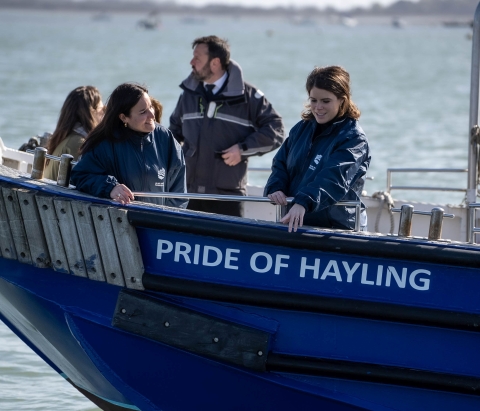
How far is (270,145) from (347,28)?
182267 millimetres

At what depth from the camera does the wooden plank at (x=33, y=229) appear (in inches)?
183

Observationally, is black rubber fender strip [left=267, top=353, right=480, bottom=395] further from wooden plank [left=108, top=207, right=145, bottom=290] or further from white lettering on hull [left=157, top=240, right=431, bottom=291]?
wooden plank [left=108, top=207, right=145, bottom=290]

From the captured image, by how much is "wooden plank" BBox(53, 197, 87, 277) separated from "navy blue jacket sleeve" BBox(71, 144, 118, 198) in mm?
139

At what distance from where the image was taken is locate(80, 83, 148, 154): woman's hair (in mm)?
4797

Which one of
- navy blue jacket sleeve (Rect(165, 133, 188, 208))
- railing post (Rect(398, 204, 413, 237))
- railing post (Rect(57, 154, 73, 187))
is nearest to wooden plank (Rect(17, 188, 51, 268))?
railing post (Rect(57, 154, 73, 187))

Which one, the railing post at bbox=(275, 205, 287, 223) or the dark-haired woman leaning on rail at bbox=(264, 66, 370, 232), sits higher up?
the dark-haired woman leaning on rail at bbox=(264, 66, 370, 232)

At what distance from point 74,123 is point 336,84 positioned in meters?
2.07

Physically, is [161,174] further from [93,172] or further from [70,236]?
[70,236]

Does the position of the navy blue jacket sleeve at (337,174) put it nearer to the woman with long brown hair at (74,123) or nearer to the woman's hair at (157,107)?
the woman's hair at (157,107)

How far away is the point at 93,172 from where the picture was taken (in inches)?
188

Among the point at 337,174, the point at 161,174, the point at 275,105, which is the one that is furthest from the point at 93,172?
the point at 275,105

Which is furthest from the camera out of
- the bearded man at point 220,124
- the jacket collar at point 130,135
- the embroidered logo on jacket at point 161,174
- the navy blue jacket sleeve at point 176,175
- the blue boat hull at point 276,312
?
the bearded man at point 220,124

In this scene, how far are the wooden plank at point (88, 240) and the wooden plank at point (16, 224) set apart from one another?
0.28m

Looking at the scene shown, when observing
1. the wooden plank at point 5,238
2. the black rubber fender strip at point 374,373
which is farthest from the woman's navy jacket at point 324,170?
the wooden plank at point 5,238
